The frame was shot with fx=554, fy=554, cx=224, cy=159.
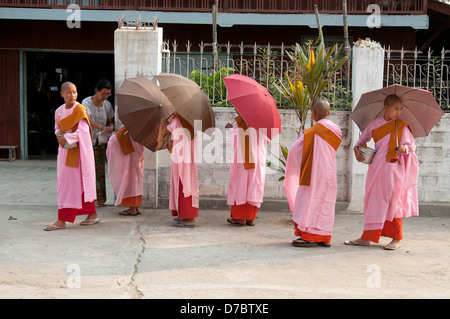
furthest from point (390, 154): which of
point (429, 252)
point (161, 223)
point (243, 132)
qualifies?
point (161, 223)

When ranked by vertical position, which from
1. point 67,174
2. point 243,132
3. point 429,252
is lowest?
point 429,252

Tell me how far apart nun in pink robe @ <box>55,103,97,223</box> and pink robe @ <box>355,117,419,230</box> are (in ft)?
10.6

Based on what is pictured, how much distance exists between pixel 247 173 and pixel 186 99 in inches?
48.1

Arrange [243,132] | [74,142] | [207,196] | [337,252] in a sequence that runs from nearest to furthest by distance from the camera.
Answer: [337,252] < [74,142] < [243,132] < [207,196]

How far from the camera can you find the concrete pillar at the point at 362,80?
7.81m

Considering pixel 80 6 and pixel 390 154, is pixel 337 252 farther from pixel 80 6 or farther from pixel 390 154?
Result: pixel 80 6

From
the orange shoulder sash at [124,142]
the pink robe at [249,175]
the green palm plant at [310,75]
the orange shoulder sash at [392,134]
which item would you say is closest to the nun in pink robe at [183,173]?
the pink robe at [249,175]

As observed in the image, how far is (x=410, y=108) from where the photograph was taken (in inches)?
246

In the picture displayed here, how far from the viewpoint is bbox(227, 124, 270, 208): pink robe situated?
692 centimetres

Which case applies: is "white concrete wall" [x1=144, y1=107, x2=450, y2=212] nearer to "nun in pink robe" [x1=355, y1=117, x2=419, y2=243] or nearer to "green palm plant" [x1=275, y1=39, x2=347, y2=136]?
"green palm plant" [x1=275, y1=39, x2=347, y2=136]

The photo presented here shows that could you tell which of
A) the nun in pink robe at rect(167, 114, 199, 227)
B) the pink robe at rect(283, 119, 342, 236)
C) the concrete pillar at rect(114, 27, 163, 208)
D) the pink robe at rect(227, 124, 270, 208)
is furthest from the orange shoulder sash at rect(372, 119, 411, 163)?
the concrete pillar at rect(114, 27, 163, 208)

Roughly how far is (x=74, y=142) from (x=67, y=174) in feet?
1.29

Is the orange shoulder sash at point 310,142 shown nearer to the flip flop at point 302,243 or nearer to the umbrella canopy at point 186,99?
the flip flop at point 302,243

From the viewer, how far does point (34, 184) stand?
32.0 ft
